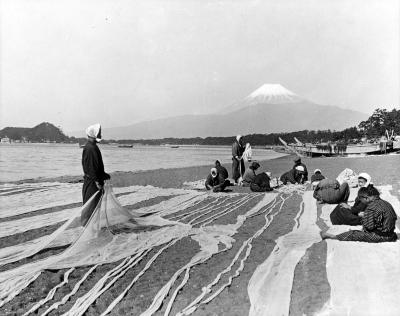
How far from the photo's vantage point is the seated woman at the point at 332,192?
799 centimetres

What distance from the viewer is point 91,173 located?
5.67 metres

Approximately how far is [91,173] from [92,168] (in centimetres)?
7

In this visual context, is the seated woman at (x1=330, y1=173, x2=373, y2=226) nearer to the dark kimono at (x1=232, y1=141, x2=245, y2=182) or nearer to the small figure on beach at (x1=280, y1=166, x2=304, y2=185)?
the small figure on beach at (x1=280, y1=166, x2=304, y2=185)

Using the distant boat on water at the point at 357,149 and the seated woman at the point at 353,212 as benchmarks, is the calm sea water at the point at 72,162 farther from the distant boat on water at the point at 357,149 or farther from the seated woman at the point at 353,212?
the seated woman at the point at 353,212

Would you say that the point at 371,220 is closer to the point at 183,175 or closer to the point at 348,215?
the point at 348,215

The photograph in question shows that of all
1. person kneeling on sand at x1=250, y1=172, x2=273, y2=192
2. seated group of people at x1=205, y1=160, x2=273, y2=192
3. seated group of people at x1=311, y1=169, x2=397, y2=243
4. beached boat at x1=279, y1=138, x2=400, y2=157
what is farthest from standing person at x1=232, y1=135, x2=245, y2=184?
beached boat at x1=279, y1=138, x2=400, y2=157

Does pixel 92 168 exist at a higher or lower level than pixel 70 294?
higher

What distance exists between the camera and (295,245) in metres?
4.97

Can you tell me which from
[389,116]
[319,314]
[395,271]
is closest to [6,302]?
[319,314]

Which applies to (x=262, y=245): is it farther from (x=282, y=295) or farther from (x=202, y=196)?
(x=202, y=196)

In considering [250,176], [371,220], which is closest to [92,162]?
[371,220]

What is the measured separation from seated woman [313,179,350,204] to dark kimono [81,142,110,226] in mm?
4617

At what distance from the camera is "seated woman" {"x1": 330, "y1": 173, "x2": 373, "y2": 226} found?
5777mm

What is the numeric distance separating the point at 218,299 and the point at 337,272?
1259mm
